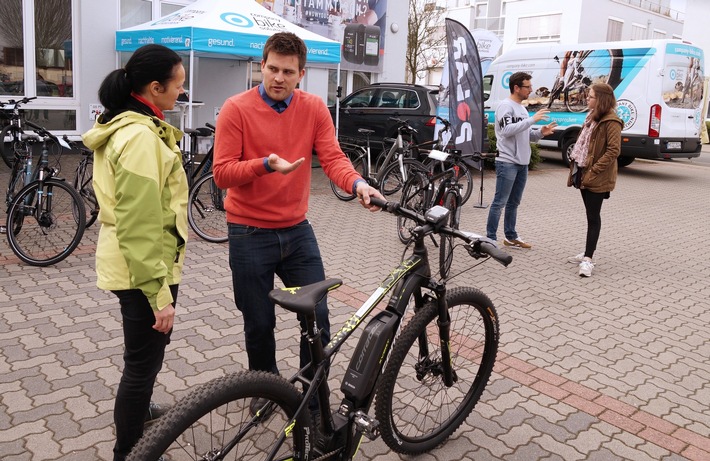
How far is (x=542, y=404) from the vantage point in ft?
12.4

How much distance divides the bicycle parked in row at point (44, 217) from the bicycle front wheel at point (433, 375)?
3.89 meters

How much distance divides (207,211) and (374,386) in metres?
4.99

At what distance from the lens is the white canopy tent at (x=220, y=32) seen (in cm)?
994

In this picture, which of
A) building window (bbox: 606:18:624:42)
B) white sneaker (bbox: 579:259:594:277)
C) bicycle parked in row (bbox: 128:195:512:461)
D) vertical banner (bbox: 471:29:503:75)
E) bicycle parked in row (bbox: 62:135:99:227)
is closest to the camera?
bicycle parked in row (bbox: 128:195:512:461)

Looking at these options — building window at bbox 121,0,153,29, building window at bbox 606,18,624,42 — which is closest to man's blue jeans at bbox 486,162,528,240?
building window at bbox 121,0,153,29

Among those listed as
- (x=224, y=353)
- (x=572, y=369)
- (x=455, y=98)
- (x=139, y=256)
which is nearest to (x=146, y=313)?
(x=139, y=256)

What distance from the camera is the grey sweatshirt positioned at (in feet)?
22.7

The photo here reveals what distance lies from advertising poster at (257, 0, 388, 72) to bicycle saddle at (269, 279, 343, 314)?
1350cm

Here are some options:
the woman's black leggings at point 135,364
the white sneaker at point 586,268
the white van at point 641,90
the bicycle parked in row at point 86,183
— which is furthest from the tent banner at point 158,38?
the white van at point 641,90

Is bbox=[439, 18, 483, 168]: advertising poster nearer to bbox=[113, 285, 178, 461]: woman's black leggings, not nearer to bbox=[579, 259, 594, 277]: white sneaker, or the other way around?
bbox=[579, 259, 594, 277]: white sneaker

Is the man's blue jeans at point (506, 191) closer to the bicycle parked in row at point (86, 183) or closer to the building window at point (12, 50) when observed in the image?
the bicycle parked in row at point (86, 183)

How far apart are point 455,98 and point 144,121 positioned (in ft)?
26.3

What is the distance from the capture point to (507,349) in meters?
4.56

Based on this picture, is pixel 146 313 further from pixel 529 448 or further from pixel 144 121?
pixel 529 448
